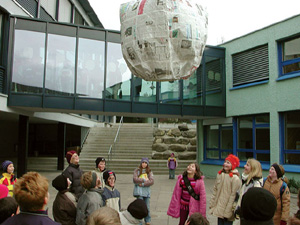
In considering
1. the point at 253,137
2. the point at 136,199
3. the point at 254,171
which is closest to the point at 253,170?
the point at 254,171

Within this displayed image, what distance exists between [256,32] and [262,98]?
299cm

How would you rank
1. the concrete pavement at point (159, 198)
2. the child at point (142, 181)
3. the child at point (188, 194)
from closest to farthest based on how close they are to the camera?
1. the child at point (188, 194)
2. the child at point (142, 181)
3. the concrete pavement at point (159, 198)

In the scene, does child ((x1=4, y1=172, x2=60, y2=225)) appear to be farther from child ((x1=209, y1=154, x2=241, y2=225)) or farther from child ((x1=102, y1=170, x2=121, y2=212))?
child ((x1=209, y1=154, x2=241, y2=225))

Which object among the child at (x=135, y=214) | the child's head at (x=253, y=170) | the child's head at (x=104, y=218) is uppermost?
the child's head at (x=253, y=170)

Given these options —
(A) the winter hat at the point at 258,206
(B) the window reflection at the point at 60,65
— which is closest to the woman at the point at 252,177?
(A) the winter hat at the point at 258,206

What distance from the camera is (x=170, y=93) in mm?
15344

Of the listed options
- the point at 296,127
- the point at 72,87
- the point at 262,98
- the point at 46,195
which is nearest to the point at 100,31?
the point at 72,87

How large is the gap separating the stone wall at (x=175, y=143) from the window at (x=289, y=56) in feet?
30.7

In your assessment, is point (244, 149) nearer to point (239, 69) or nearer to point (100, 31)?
point (239, 69)

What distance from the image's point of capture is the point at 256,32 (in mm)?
13992

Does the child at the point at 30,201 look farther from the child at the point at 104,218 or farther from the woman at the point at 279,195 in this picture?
the woman at the point at 279,195

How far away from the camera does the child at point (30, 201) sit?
2.49 metres

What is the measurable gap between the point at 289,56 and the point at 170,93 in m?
5.50

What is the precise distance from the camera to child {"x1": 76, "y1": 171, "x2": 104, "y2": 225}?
13.8 feet
